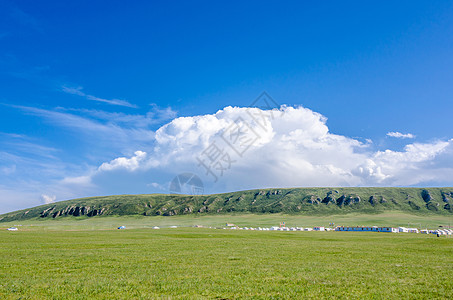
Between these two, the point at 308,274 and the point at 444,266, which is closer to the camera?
the point at 308,274

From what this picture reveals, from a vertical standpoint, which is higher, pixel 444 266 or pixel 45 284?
pixel 45 284

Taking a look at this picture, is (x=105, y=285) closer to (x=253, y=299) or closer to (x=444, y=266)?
(x=253, y=299)

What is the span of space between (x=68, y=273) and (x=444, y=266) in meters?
33.6

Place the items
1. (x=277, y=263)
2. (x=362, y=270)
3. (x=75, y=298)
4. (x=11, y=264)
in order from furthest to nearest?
1. (x=277, y=263)
2. (x=11, y=264)
3. (x=362, y=270)
4. (x=75, y=298)

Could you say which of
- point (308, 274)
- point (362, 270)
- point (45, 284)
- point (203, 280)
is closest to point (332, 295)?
point (308, 274)

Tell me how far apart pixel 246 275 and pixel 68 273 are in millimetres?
13985

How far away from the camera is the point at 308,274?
23.8 m

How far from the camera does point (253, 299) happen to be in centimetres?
1633

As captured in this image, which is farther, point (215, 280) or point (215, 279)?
point (215, 279)

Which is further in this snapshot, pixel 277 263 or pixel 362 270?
pixel 277 263

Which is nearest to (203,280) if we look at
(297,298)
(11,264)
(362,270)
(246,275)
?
(246,275)

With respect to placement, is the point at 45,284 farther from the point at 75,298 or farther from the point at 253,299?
the point at 253,299

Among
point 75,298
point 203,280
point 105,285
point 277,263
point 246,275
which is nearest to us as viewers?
point 75,298

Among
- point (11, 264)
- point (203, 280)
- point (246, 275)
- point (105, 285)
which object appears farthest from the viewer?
point (11, 264)
